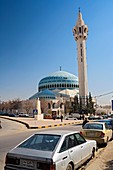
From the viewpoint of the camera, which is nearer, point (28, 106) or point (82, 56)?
point (28, 106)

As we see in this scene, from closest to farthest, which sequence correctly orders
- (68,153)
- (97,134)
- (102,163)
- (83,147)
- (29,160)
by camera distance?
(29,160)
(68,153)
(83,147)
(102,163)
(97,134)

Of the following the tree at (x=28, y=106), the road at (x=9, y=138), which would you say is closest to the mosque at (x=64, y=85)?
the tree at (x=28, y=106)

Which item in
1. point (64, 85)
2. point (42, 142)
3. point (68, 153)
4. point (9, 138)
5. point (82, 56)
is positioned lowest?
point (9, 138)

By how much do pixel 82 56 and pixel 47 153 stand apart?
80604 mm

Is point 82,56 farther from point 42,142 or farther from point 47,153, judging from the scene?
point 47,153

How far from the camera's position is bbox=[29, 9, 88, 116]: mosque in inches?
3322

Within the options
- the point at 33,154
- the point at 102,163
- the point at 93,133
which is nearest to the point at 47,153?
the point at 33,154

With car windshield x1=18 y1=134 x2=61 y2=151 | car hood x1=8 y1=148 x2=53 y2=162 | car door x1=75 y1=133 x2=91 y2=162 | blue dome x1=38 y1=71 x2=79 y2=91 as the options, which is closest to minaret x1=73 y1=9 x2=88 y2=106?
blue dome x1=38 y1=71 x2=79 y2=91

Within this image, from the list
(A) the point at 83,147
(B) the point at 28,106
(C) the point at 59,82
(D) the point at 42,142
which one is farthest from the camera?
(C) the point at 59,82

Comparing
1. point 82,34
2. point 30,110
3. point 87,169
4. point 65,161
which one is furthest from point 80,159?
point 82,34

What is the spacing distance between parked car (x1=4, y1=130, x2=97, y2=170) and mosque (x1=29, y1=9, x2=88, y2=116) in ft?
216

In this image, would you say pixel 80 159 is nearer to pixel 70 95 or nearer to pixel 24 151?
pixel 24 151

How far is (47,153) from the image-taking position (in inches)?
201

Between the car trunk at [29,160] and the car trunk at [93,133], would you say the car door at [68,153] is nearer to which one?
the car trunk at [29,160]
